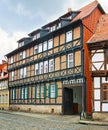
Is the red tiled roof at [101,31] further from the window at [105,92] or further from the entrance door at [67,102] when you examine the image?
the entrance door at [67,102]

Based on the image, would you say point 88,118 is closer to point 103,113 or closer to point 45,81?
point 103,113

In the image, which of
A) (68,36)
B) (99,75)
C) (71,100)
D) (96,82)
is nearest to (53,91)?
(71,100)

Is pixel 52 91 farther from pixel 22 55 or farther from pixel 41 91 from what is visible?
pixel 22 55

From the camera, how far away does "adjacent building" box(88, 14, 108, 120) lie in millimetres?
26812

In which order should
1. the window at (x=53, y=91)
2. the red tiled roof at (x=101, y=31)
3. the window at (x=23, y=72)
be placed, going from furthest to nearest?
1. the window at (x=23, y=72)
2. the window at (x=53, y=91)
3. the red tiled roof at (x=101, y=31)

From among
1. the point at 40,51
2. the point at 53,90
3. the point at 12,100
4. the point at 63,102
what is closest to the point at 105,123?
the point at 63,102

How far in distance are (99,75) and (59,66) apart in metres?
8.14

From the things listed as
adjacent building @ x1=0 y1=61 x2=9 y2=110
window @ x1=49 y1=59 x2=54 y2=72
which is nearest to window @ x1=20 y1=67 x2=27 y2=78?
adjacent building @ x1=0 y1=61 x2=9 y2=110

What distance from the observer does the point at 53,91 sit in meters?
35.7

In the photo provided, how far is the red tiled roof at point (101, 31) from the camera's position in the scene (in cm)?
2837

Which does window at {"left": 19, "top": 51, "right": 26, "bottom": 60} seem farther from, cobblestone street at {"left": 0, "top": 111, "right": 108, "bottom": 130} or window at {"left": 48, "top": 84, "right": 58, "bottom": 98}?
cobblestone street at {"left": 0, "top": 111, "right": 108, "bottom": 130}

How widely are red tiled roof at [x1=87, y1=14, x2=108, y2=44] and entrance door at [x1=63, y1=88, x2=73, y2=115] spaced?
23.2 feet

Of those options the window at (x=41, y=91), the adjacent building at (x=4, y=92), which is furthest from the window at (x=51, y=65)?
the adjacent building at (x=4, y=92)

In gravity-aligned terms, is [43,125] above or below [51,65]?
below
